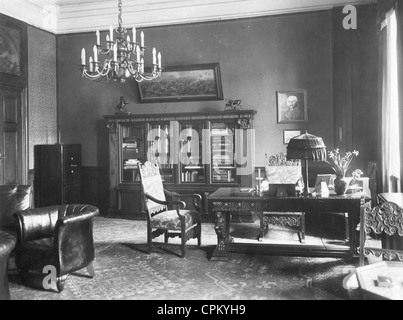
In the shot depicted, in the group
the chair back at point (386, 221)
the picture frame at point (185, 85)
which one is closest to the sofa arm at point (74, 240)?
the chair back at point (386, 221)

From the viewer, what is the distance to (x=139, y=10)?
299 inches

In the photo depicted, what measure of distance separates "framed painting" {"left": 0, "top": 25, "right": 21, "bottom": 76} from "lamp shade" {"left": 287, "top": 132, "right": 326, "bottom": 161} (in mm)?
5180

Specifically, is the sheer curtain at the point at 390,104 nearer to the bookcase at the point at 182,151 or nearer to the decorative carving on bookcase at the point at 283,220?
the decorative carving on bookcase at the point at 283,220

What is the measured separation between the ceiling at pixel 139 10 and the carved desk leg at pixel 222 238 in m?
4.10

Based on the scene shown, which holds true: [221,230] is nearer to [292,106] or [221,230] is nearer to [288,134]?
[288,134]

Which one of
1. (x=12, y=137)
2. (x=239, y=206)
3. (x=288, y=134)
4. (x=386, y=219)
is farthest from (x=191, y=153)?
(x=386, y=219)

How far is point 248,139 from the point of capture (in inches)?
271

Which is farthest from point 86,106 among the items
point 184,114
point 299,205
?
point 299,205

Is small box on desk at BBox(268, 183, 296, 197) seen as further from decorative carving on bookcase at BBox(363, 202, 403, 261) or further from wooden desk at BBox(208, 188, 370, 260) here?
decorative carving on bookcase at BBox(363, 202, 403, 261)

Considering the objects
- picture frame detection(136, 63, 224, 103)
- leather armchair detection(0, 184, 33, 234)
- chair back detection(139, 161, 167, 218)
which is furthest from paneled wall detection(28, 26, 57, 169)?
chair back detection(139, 161, 167, 218)

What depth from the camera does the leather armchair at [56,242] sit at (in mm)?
3762
